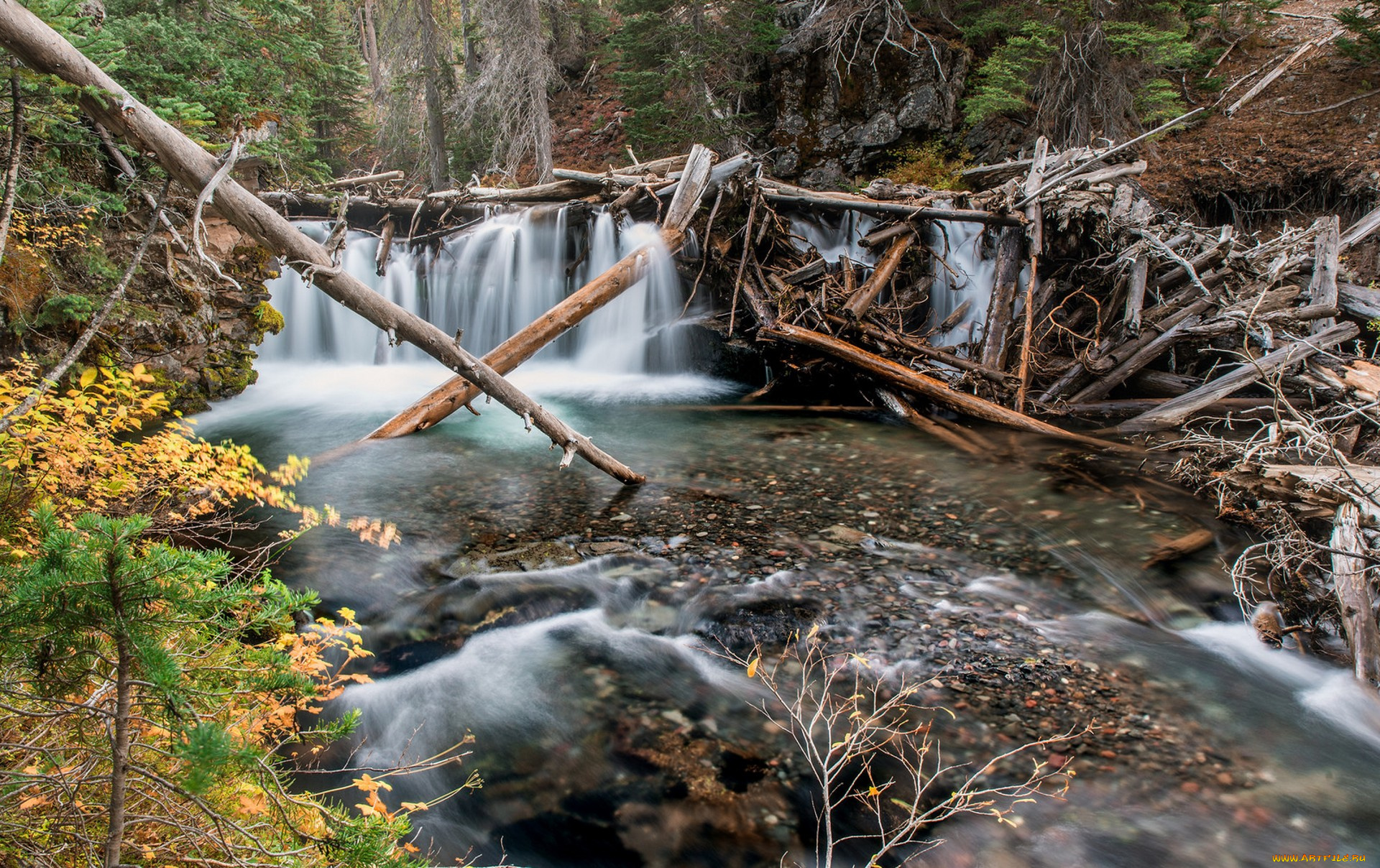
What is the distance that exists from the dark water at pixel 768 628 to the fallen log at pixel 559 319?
36 cm

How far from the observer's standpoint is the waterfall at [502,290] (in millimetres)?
11859

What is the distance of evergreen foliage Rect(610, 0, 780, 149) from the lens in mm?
15477

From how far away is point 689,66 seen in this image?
14797 mm

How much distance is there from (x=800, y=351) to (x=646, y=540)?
4.68 metres

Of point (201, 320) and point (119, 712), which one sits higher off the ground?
point (201, 320)

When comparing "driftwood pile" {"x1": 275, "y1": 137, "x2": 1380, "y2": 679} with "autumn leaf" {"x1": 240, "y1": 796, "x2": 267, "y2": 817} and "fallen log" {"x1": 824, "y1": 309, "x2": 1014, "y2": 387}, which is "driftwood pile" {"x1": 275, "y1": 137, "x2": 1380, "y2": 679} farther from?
"autumn leaf" {"x1": 240, "y1": 796, "x2": 267, "y2": 817}

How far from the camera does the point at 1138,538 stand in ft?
18.1

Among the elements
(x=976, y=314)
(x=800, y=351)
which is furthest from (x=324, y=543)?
(x=976, y=314)

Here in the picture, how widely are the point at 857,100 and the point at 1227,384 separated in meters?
11.4

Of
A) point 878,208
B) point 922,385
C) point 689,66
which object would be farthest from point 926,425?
point 689,66

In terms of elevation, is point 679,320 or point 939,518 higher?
point 679,320

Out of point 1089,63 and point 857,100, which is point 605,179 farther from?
point 1089,63

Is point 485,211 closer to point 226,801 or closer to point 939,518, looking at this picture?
point 939,518

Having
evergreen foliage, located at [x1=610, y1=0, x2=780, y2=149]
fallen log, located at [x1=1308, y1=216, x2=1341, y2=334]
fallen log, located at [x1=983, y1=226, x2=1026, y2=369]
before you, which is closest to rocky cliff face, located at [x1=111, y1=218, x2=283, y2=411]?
evergreen foliage, located at [x1=610, y1=0, x2=780, y2=149]
